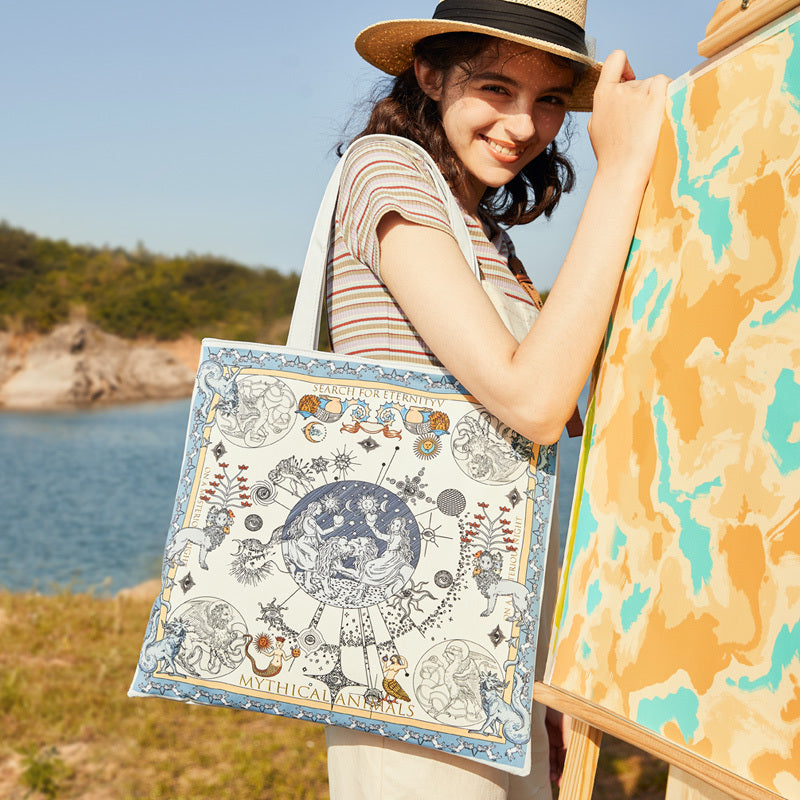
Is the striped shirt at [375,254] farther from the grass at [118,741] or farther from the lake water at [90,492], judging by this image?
the lake water at [90,492]

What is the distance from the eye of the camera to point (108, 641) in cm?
409

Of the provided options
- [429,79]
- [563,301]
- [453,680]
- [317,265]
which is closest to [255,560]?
[453,680]

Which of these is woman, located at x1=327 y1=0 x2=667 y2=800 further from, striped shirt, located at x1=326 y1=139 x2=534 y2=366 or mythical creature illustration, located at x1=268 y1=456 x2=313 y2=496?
mythical creature illustration, located at x1=268 y1=456 x2=313 y2=496

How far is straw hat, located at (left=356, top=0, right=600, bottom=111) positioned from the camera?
1.25m

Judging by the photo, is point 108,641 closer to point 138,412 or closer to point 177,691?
point 177,691

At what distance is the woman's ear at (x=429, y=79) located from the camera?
1.40 meters

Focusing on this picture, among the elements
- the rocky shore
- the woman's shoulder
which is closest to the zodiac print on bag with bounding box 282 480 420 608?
the woman's shoulder

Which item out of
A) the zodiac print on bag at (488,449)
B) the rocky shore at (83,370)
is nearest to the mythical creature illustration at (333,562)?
the zodiac print on bag at (488,449)

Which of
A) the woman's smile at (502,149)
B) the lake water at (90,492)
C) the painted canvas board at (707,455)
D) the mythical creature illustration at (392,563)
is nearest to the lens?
the painted canvas board at (707,455)

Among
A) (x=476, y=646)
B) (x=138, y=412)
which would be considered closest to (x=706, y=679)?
(x=476, y=646)

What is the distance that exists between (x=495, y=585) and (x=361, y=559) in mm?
200

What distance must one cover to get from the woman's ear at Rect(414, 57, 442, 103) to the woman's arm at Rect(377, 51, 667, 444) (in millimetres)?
404

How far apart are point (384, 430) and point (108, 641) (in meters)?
3.55

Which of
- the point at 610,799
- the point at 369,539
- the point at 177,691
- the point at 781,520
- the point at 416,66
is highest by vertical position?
the point at 416,66
